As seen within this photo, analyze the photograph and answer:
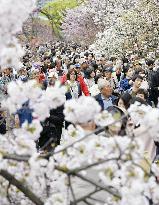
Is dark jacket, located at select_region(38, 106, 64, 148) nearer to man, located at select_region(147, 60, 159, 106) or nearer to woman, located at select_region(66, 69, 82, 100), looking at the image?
woman, located at select_region(66, 69, 82, 100)

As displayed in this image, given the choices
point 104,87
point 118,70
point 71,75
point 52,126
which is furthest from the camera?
point 118,70

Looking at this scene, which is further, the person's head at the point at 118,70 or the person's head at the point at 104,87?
the person's head at the point at 118,70

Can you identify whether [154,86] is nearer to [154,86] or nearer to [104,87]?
[154,86]

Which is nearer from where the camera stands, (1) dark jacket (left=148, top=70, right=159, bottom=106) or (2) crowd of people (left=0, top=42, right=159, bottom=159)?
(2) crowd of people (left=0, top=42, right=159, bottom=159)

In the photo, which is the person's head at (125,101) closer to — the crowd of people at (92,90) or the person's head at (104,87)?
the crowd of people at (92,90)

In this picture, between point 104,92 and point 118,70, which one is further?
point 118,70

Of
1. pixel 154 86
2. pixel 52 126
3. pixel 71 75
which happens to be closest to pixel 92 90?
pixel 52 126

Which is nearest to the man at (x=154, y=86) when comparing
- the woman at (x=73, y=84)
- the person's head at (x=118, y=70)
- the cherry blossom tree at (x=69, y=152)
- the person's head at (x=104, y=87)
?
the woman at (x=73, y=84)

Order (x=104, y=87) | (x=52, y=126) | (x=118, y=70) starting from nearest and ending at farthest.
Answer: (x=104, y=87) → (x=52, y=126) → (x=118, y=70)

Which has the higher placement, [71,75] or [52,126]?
[71,75]

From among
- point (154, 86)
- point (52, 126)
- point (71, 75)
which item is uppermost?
point (71, 75)

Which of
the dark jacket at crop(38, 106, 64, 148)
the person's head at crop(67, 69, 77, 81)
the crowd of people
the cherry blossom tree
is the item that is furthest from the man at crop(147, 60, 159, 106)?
the cherry blossom tree

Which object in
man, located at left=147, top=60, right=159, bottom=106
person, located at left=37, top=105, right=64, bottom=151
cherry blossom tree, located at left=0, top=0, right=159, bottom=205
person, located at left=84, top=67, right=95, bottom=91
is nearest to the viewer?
cherry blossom tree, located at left=0, top=0, right=159, bottom=205

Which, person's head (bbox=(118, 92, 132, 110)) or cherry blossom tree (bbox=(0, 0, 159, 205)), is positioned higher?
person's head (bbox=(118, 92, 132, 110))
